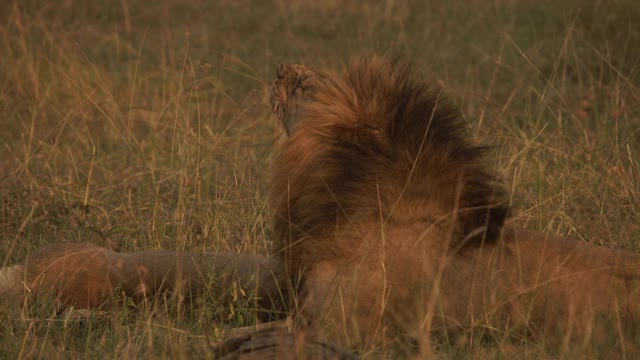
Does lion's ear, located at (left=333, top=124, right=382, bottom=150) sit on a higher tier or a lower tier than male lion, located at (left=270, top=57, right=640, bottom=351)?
higher

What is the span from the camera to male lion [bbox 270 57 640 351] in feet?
8.89

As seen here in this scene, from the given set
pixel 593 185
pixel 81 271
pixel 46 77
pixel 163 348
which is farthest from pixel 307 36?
pixel 163 348

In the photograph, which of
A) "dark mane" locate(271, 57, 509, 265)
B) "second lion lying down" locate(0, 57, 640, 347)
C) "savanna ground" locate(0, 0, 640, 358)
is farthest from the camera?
"savanna ground" locate(0, 0, 640, 358)

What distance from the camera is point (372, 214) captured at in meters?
2.82

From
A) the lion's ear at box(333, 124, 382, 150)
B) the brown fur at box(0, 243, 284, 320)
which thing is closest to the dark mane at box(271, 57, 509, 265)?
the lion's ear at box(333, 124, 382, 150)

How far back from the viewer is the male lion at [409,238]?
8.89 ft

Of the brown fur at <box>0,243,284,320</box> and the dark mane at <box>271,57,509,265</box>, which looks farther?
the brown fur at <box>0,243,284,320</box>

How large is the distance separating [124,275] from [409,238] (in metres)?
0.87

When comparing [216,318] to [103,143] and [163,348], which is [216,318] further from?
[103,143]

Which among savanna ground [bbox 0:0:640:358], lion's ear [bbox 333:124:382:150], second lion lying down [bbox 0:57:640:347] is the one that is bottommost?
savanna ground [bbox 0:0:640:358]

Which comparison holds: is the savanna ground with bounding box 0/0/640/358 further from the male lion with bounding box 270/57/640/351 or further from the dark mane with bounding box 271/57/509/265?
the dark mane with bounding box 271/57/509/265

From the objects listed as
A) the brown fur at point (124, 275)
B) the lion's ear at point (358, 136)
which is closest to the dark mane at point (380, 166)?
the lion's ear at point (358, 136)

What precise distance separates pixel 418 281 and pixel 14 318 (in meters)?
1.06

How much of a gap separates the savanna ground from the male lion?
121 millimetres
